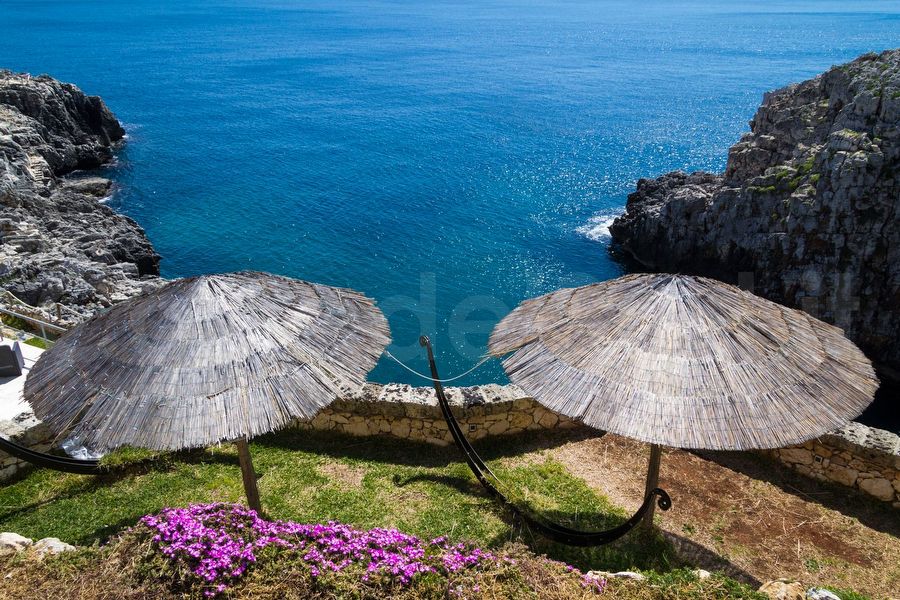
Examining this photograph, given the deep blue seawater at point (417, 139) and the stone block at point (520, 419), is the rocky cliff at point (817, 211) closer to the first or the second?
the deep blue seawater at point (417, 139)

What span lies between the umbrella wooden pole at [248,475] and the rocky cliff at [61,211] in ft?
54.9

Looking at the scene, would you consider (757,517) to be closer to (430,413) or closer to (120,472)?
(430,413)

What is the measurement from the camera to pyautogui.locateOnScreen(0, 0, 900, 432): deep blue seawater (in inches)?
1554

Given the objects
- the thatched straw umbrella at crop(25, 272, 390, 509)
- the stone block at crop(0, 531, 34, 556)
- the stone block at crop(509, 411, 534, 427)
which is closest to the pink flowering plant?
the thatched straw umbrella at crop(25, 272, 390, 509)

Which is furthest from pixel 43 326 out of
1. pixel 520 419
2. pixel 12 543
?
pixel 520 419

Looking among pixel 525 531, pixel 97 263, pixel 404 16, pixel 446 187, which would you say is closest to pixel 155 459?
pixel 525 531

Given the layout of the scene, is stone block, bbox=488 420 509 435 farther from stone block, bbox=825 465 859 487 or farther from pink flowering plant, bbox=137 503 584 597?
stone block, bbox=825 465 859 487

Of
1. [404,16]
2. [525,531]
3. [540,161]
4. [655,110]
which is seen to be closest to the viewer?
[525,531]

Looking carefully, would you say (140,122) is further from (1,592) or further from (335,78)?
(1,592)

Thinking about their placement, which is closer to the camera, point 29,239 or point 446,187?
point 29,239

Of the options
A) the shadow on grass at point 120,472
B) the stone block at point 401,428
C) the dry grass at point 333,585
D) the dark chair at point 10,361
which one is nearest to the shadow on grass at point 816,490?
the dry grass at point 333,585

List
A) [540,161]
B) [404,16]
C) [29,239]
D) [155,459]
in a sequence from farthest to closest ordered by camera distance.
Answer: [404,16] → [540,161] → [29,239] → [155,459]

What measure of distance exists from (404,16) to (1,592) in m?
188

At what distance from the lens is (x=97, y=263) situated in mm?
31188
